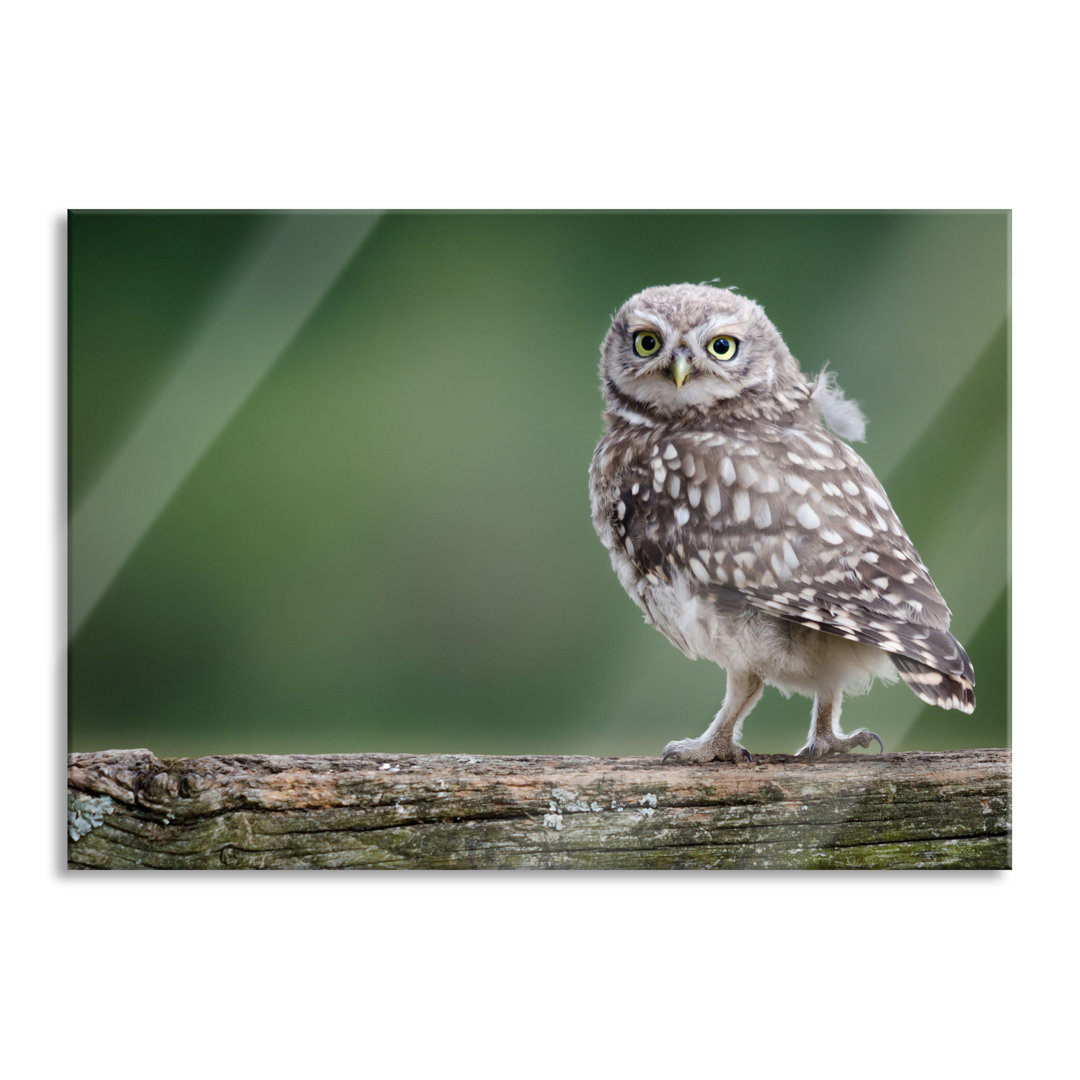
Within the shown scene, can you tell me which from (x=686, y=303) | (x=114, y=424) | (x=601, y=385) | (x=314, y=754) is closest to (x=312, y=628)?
(x=314, y=754)

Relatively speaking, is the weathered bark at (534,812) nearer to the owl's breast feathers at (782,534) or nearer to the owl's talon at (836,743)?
the owl's talon at (836,743)

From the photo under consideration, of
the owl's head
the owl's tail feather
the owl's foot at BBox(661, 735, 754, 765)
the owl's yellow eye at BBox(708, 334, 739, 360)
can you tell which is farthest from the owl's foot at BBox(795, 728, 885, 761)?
the owl's yellow eye at BBox(708, 334, 739, 360)

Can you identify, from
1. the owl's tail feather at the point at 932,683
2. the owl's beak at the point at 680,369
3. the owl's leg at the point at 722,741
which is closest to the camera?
the owl's tail feather at the point at 932,683

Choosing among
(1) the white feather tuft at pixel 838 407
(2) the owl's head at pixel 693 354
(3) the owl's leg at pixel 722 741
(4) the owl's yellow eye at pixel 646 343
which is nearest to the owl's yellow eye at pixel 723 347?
(2) the owl's head at pixel 693 354

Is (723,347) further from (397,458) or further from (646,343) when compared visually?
(397,458)

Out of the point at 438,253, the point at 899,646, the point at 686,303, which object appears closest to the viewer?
the point at 899,646
